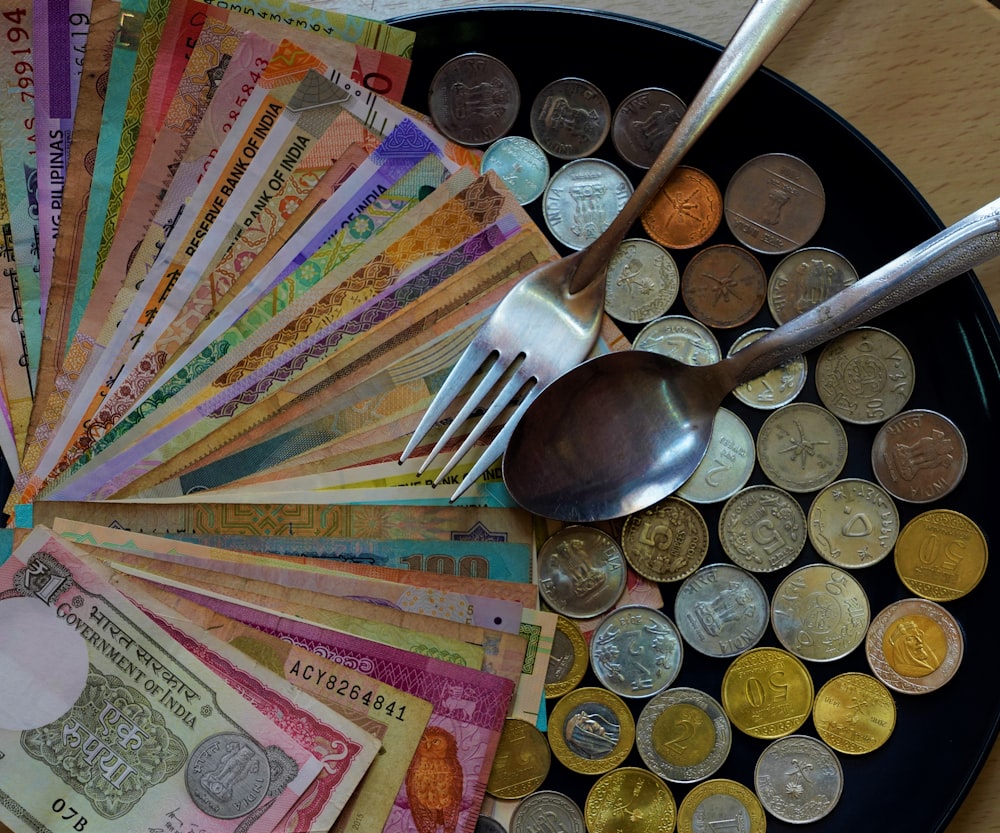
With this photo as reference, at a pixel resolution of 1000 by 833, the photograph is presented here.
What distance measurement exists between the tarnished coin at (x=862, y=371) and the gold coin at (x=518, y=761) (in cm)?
37

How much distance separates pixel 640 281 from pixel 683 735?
38cm

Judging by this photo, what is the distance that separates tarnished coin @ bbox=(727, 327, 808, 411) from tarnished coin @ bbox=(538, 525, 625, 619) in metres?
0.18

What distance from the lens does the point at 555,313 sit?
2.47ft

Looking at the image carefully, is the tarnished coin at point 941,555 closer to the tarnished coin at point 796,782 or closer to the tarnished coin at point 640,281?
the tarnished coin at point 796,782

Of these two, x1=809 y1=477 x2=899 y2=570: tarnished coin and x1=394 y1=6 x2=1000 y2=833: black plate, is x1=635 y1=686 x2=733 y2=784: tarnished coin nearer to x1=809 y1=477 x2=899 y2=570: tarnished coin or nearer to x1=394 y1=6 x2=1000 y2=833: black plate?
x1=394 y1=6 x2=1000 y2=833: black plate

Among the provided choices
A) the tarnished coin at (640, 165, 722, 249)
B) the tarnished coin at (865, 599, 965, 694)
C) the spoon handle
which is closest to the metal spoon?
the spoon handle

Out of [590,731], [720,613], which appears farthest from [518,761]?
[720,613]

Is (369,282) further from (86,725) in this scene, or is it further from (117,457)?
(86,725)

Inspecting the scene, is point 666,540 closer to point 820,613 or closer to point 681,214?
point 820,613

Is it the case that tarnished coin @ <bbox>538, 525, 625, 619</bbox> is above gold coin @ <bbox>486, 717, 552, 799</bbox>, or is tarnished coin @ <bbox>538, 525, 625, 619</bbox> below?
above

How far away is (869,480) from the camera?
0.76 metres

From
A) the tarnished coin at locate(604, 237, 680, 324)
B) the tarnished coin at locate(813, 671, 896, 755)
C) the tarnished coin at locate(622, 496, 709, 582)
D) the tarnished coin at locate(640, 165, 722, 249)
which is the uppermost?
the tarnished coin at locate(640, 165, 722, 249)

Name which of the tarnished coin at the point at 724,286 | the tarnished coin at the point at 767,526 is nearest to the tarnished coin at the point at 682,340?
the tarnished coin at the point at 724,286

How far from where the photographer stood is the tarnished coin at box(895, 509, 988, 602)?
751 millimetres
